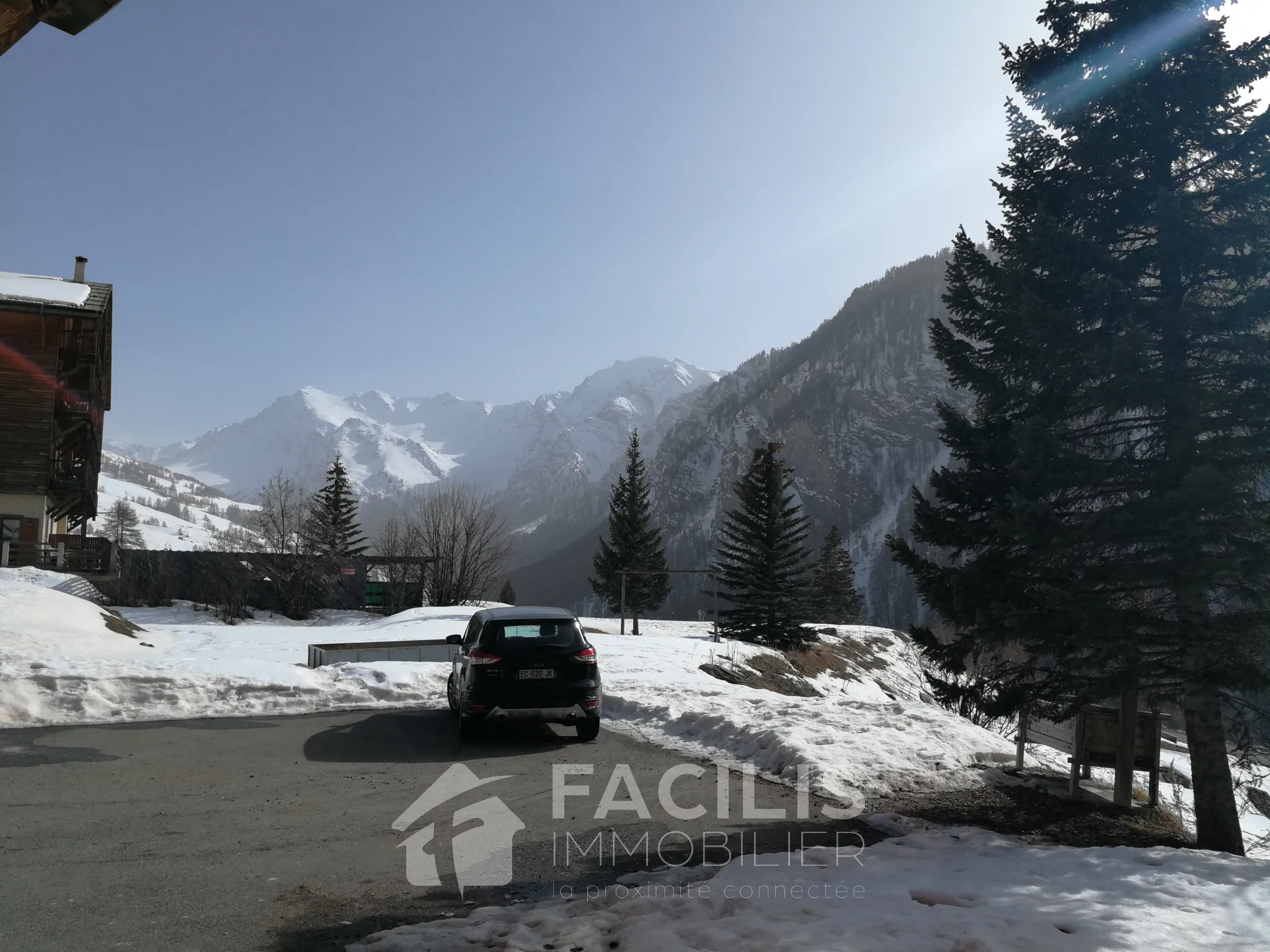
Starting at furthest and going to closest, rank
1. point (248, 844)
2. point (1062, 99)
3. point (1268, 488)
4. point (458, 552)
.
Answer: point (458, 552) < point (1062, 99) < point (1268, 488) < point (248, 844)

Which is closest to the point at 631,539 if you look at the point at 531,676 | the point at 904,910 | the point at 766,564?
the point at 766,564

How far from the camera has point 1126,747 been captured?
26.5 feet

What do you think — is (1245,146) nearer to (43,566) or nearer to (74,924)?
(74,924)

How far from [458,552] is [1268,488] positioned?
116 ft

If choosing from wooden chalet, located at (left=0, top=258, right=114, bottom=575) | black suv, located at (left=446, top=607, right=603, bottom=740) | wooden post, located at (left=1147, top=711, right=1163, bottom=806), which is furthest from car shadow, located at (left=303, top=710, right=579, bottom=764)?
wooden chalet, located at (left=0, top=258, right=114, bottom=575)

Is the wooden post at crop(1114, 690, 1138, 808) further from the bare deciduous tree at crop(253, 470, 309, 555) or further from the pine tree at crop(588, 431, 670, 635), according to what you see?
the pine tree at crop(588, 431, 670, 635)

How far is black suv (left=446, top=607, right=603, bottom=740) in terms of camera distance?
10227 mm

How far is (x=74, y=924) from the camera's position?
434 cm

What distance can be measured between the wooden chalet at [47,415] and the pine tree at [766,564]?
2873 cm

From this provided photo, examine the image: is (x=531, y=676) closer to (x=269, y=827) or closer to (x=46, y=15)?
(x=269, y=827)

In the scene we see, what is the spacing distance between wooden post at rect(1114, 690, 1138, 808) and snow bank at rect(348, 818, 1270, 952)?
2.40 meters

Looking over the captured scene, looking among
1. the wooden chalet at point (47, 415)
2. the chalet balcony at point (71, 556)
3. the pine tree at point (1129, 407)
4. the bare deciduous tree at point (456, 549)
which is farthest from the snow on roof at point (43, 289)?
the pine tree at point (1129, 407)

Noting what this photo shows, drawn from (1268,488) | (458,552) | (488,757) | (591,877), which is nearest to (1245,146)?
(1268,488)

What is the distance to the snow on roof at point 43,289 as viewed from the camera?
35250 millimetres
